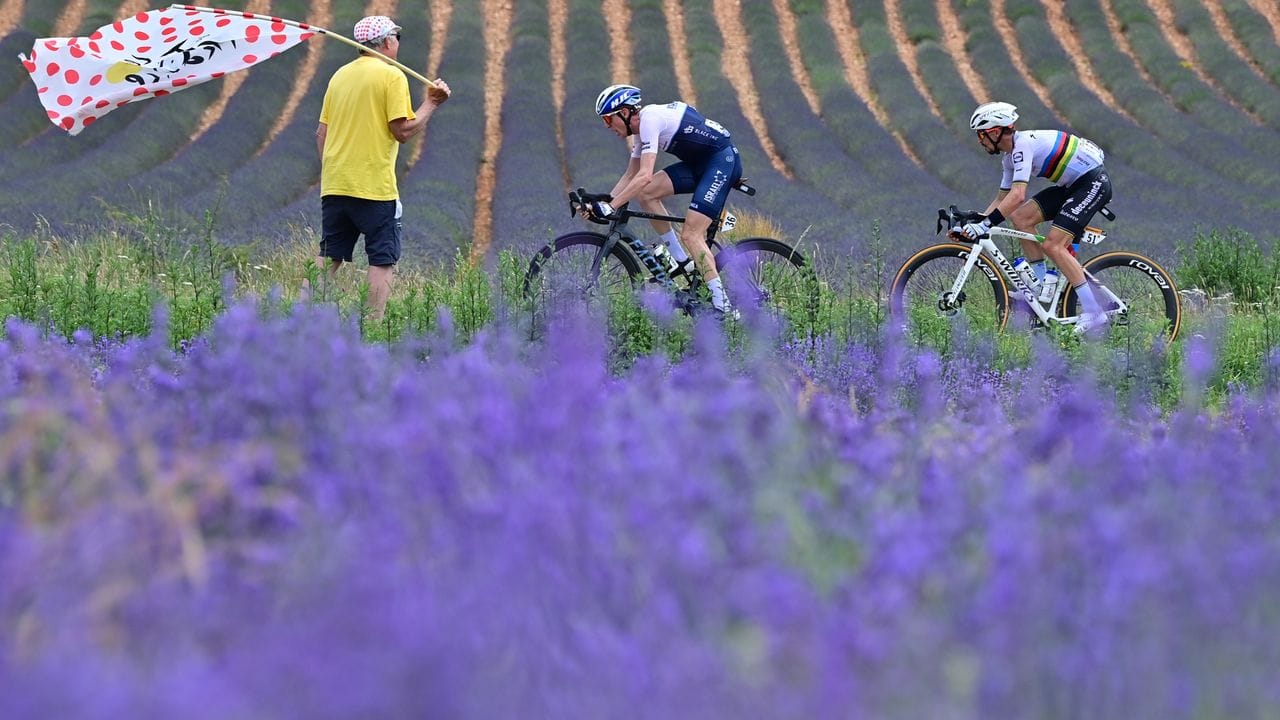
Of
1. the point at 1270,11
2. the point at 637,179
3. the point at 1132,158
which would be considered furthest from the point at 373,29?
the point at 1270,11

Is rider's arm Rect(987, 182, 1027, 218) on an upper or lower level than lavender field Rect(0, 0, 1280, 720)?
upper

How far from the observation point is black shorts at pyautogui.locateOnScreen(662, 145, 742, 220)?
751 cm

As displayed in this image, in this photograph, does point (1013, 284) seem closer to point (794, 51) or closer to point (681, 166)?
point (681, 166)

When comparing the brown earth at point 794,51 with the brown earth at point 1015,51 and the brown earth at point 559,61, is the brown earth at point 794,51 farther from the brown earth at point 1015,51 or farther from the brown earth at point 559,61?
the brown earth at point 559,61

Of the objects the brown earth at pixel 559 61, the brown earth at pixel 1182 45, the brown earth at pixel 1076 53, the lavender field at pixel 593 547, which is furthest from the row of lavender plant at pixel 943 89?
the lavender field at pixel 593 547

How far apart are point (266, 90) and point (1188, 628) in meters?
23.1

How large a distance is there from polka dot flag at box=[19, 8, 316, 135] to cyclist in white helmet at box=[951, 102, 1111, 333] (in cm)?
360

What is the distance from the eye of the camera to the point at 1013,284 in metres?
8.12

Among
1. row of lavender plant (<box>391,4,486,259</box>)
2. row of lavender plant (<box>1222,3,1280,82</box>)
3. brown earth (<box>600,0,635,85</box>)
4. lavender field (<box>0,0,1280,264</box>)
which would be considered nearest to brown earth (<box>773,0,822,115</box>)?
lavender field (<box>0,0,1280,264</box>)

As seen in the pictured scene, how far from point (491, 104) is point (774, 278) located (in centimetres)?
1794

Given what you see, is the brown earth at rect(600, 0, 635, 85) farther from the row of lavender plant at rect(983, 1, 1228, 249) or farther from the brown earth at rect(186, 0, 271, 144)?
the row of lavender plant at rect(983, 1, 1228, 249)

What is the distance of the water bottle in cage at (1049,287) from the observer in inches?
319

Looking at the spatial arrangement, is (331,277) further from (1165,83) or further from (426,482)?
(1165,83)

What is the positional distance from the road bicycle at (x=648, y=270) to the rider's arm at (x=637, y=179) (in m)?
Answer: 0.08
